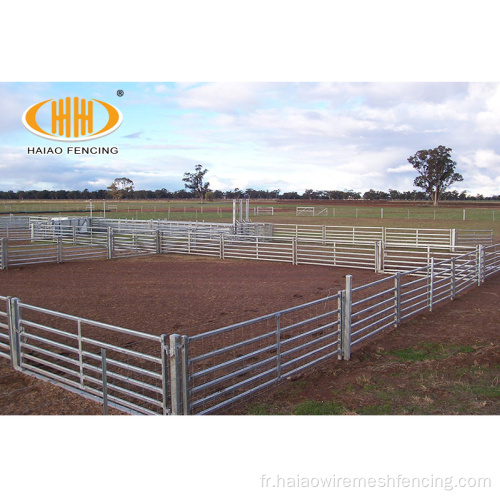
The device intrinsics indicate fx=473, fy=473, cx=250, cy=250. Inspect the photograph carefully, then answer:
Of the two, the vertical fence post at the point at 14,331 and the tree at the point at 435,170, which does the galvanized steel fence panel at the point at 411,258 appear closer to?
the vertical fence post at the point at 14,331

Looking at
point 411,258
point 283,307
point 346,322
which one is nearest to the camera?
point 346,322

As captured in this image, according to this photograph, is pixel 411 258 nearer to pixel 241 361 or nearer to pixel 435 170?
pixel 241 361

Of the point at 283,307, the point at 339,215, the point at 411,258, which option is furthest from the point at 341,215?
the point at 283,307

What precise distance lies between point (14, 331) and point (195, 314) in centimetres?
349

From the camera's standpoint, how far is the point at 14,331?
604 centimetres

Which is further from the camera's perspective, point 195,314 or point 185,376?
point 195,314

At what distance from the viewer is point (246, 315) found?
879 cm

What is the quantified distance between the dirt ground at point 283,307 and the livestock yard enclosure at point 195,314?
70 mm

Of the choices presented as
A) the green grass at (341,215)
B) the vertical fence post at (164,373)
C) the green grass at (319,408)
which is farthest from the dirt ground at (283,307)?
the green grass at (341,215)

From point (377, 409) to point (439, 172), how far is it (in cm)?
7170

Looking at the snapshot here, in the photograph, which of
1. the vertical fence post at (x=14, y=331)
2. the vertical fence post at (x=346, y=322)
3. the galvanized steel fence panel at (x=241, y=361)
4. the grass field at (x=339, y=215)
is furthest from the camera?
the grass field at (x=339, y=215)

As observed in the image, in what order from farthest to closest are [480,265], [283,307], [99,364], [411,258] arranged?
[411,258] < [480,265] < [283,307] < [99,364]

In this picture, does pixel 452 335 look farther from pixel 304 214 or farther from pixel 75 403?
pixel 304 214

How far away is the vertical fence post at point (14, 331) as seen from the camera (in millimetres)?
5957
